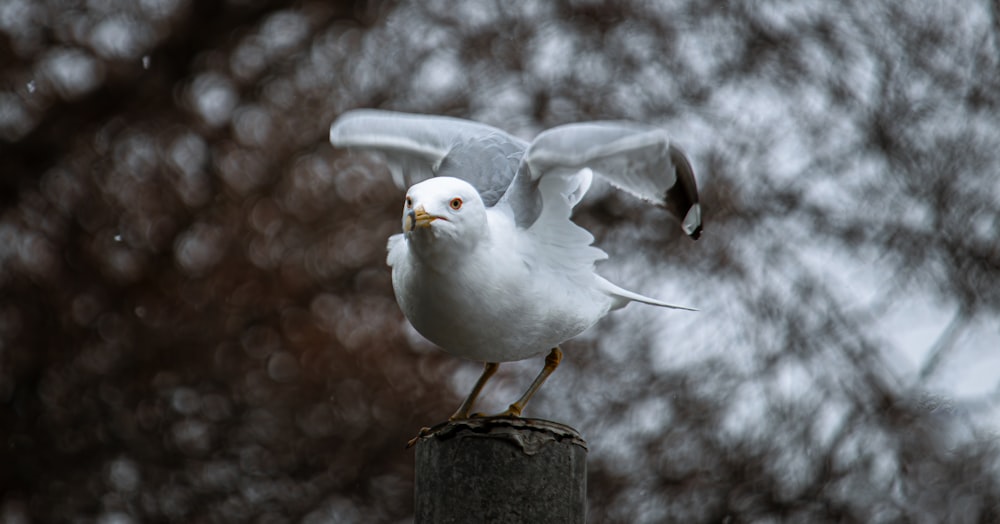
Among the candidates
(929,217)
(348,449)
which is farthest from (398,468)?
(929,217)

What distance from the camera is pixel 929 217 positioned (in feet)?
22.1

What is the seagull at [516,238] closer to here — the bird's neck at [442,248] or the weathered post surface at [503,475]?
the bird's neck at [442,248]

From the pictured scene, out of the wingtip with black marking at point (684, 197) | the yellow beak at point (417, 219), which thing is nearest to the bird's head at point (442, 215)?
the yellow beak at point (417, 219)

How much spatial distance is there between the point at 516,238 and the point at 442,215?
33 cm

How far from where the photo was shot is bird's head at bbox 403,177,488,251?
2.82 meters

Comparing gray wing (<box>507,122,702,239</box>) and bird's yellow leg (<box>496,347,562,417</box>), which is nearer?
gray wing (<box>507,122,702,239</box>)

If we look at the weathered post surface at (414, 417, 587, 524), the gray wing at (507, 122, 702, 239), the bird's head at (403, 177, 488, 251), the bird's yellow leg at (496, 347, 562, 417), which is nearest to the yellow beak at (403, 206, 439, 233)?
the bird's head at (403, 177, 488, 251)

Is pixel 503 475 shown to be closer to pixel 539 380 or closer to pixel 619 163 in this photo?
pixel 539 380

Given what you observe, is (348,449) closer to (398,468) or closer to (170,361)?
(398,468)

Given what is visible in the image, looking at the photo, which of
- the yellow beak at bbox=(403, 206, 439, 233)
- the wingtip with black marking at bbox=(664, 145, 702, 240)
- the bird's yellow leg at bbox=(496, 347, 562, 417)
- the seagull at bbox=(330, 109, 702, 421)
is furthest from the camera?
the bird's yellow leg at bbox=(496, 347, 562, 417)

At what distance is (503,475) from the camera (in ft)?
9.27

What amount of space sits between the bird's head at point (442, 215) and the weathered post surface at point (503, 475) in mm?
424

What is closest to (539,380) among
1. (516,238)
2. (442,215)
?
(516,238)

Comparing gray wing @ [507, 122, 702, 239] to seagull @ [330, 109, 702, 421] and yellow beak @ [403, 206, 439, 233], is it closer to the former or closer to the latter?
seagull @ [330, 109, 702, 421]
